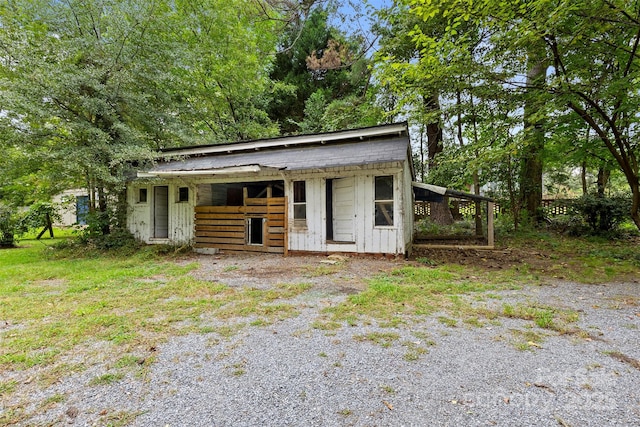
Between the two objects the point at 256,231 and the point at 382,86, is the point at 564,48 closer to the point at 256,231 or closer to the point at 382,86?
the point at 382,86

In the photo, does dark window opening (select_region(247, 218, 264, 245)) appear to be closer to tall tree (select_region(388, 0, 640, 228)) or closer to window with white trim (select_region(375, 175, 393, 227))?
window with white trim (select_region(375, 175, 393, 227))

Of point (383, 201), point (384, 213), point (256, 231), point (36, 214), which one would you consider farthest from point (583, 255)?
point (36, 214)

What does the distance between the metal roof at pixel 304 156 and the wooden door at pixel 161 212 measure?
0.96 meters

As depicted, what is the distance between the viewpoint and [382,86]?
9906mm

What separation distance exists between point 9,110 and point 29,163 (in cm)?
135

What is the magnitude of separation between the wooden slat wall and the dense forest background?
7.97 feet

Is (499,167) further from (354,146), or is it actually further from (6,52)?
(6,52)

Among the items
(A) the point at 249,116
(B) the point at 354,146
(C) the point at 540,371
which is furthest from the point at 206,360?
(A) the point at 249,116

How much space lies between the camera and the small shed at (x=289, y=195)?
25.1 feet

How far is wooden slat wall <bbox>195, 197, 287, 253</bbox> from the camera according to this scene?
341 inches

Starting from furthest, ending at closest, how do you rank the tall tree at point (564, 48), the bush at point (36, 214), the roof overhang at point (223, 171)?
the bush at point (36, 214) < the roof overhang at point (223, 171) < the tall tree at point (564, 48)

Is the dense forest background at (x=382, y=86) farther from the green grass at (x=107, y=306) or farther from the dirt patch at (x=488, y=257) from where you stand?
the green grass at (x=107, y=306)

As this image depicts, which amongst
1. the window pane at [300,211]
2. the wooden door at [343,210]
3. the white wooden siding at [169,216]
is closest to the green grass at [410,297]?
the wooden door at [343,210]

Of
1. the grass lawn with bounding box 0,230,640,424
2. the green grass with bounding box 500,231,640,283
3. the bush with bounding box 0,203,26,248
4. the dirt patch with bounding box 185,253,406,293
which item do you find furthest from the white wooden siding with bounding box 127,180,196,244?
the green grass with bounding box 500,231,640,283
